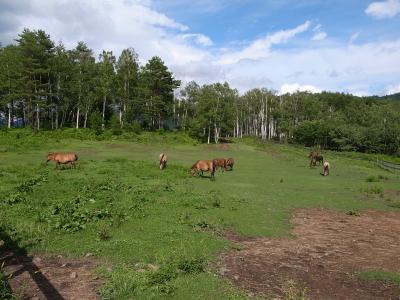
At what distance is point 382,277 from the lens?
1050cm

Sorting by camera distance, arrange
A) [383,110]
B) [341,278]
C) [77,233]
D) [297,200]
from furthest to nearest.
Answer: [383,110] → [297,200] → [77,233] → [341,278]

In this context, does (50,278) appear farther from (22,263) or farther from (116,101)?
(116,101)

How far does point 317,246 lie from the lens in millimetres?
13156

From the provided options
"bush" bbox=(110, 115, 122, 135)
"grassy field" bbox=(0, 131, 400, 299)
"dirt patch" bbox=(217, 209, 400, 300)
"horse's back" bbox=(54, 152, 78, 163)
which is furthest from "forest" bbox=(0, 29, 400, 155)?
"dirt patch" bbox=(217, 209, 400, 300)

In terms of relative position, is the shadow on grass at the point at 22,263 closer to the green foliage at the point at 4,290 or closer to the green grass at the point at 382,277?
the green foliage at the point at 4,290

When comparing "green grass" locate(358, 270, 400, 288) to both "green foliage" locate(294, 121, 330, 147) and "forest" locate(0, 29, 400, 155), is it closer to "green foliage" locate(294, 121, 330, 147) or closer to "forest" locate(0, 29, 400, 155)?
"forest" locate(0, 29, 400, 155)

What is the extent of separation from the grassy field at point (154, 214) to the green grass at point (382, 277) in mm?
3767

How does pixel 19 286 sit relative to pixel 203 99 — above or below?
below

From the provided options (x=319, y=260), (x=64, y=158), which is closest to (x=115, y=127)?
(x=64, y=158)

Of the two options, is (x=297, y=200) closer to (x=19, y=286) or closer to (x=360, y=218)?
(x=360, y=218)

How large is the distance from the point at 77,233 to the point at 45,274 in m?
3.05

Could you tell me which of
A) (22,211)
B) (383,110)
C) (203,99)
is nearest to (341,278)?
(22,211)

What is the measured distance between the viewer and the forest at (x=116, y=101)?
64438 millimetres

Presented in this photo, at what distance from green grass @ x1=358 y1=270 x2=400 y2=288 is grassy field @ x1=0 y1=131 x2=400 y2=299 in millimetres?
3767
